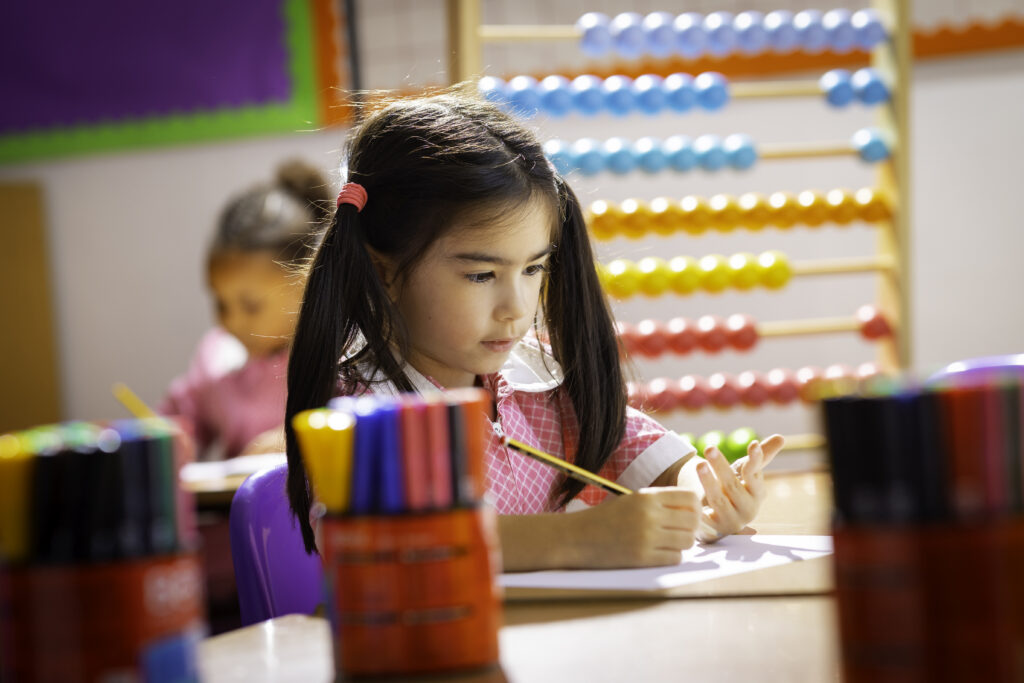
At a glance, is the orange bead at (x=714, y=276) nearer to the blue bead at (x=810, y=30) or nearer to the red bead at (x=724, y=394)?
the red bead at (x=724, y=394)

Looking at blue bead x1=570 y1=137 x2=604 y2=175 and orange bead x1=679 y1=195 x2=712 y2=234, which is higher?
blue bead x1=570 y1=137 x2=604 y2=175

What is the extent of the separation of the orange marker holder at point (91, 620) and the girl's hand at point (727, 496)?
A: 52 centimetres

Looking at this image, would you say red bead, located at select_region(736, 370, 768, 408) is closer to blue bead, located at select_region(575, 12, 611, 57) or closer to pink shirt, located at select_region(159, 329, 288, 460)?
blue bead, located at select_region(575, 12, 611, 57)

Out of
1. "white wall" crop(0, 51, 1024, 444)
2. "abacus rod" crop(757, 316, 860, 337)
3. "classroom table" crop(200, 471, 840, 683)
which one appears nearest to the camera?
"classroom table" crop(200, 471, 840, 683)

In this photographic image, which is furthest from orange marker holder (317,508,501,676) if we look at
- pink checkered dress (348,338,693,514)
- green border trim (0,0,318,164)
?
green border trim (0,0,318,164)

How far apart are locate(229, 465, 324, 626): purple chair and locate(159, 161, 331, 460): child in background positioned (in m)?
1.48

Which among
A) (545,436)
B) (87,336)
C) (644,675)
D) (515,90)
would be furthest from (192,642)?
(87,336)

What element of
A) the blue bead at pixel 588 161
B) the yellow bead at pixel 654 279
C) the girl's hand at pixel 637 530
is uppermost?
the blue bead at pixel 588 161

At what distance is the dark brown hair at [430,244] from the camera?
1.05m

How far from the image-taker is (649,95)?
2.16 m

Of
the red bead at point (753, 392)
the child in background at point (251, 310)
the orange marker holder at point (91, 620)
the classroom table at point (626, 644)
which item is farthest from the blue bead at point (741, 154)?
the orange marker holder at point (91, 620)

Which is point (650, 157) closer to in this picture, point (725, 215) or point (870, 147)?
point (725, 215)

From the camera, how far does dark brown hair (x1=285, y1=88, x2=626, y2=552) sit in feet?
3.44

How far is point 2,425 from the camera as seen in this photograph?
11.4 ft
